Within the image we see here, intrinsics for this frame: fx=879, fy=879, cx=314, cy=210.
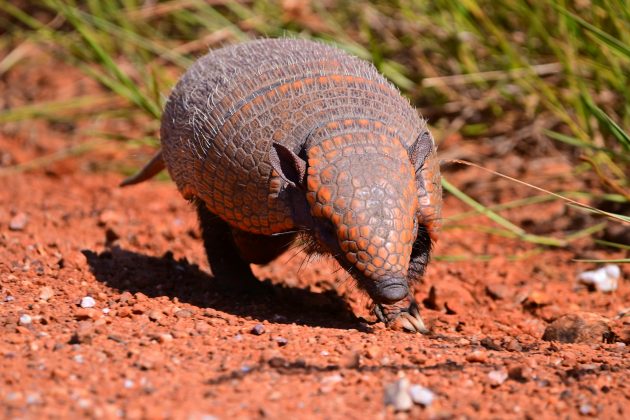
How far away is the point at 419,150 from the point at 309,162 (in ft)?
1.90

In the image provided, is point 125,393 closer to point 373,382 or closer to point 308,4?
point 373,382

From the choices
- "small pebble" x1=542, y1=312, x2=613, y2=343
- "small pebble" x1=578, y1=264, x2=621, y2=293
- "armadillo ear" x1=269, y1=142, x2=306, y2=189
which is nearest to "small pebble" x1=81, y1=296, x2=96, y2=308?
"armadillo ear" x1=269, y1=142, x2=306, y2=189

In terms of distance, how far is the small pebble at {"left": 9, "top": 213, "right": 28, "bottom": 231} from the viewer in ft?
21.2

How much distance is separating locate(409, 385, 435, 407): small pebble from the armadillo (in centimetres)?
69

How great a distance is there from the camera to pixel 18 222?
6.52 m

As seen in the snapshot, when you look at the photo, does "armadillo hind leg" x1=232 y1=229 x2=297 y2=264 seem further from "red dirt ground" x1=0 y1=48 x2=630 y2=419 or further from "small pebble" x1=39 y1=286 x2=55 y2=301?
"small pebble" x1=39 y1=286 x2=55 y2=301

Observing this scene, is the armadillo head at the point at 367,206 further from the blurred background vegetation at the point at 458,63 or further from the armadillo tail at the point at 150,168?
the blurred background vegetation at the point at 458,63

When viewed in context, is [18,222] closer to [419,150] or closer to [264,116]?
[264,116]

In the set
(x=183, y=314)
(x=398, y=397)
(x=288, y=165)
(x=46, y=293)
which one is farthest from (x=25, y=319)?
(x=398, y=397)

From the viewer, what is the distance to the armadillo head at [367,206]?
4.04 m

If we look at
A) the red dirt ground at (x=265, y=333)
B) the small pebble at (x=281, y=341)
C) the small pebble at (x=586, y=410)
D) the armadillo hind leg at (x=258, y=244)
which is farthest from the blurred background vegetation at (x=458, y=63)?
the small pebble at (x=586, y=410)

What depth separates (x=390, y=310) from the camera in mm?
4980

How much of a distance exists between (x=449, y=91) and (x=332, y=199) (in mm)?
4456

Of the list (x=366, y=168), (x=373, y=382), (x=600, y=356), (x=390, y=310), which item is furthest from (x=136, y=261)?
(x=600, y=356)
